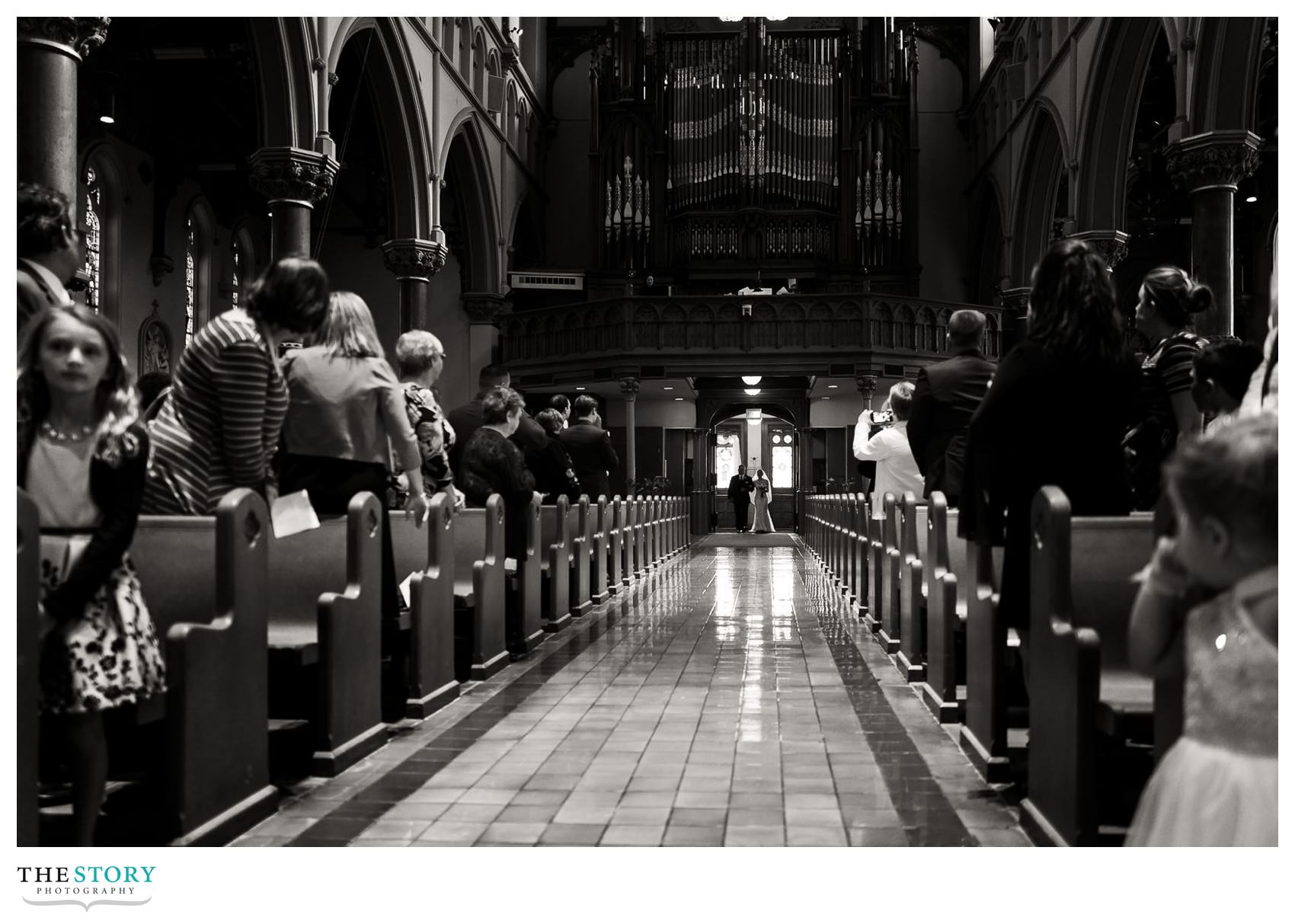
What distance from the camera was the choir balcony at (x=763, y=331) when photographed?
1995cm

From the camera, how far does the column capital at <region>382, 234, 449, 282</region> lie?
53.4 ft

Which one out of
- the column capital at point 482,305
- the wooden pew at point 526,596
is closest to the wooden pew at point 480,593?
the wooden pew at point 526,596

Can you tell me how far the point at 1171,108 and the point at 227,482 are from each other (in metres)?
17.6

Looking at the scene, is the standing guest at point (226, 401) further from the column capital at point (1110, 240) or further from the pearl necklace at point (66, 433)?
the column capital at point (1110, 240)

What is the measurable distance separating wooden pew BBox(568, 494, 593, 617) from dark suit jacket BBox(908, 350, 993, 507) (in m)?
3.46

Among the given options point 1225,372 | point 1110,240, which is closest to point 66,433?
point 1225,372

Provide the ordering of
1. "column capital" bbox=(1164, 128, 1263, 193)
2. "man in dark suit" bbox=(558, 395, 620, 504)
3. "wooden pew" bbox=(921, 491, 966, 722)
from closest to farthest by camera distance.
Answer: "wooden pew" bbox=(921, 491, 966, 722) < "man in dark suit" bbox=(558, 395, 620, 504) < "column capital" bbox=(1164, 128, 1263, 193)

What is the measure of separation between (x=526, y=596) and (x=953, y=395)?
2.71 m

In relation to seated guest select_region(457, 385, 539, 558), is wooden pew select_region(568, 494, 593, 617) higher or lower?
lower

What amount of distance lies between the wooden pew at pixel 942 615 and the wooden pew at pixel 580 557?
3.52 meters

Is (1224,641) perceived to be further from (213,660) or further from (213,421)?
(213,421)

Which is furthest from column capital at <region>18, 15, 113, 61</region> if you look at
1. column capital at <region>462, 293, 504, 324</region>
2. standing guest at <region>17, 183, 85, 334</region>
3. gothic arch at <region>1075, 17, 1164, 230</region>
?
column capital at <region>462, 293, 504, 324</region>

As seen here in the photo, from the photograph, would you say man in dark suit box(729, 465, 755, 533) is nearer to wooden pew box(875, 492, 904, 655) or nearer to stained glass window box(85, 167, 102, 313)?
stained glass window box(85, 167, 102, 313)
